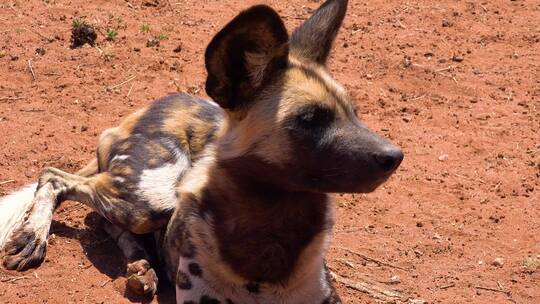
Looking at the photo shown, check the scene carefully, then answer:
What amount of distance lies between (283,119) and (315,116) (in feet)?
0.37

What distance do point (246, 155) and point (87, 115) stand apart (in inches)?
89.6

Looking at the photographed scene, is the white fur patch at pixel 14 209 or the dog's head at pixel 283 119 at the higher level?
the dog's head at pixel 283 119

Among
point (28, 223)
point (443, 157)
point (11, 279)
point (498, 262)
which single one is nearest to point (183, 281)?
point (11, 279)

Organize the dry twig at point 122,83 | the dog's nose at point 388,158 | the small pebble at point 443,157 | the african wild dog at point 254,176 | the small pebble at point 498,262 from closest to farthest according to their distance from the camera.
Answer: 1. the dog's nose at point 388,158
2. the african wild dog at point 254,176
3. the small pebble at point 498,262
4. the small pebble at point 443,157
5. the dry twig at point 122,83

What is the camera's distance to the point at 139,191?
3.70 m

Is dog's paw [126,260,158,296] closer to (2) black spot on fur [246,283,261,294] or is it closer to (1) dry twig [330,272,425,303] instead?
(2) black spot on fur [246,283,261,294]

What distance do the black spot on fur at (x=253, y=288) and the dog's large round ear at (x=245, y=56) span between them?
687mm

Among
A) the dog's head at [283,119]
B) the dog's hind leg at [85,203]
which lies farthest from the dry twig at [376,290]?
the dog's head at [283,119]

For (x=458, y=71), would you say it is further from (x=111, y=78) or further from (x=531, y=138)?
(x=111, y=78)

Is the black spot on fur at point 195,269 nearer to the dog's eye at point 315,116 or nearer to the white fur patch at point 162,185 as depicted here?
the white fur patch at point 162,185

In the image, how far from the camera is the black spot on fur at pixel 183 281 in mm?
3221

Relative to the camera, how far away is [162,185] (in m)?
3.69

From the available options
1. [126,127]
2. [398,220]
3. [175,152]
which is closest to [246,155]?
[175,152]

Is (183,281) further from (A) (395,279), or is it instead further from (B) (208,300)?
(A) (395,279)
